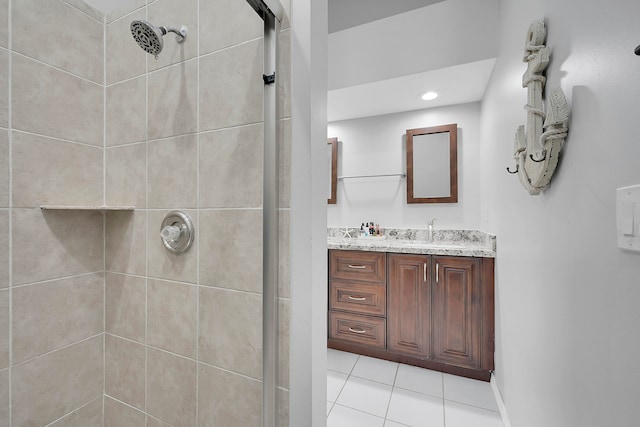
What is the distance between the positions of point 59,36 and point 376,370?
2543 millimetres

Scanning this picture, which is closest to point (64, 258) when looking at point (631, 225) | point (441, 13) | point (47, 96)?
point (47, 96)

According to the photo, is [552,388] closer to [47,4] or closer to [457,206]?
[457,206]

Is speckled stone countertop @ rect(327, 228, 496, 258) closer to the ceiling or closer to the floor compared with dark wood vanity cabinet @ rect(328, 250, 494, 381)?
closer to the ceiling

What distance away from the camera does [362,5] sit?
74.2 inches

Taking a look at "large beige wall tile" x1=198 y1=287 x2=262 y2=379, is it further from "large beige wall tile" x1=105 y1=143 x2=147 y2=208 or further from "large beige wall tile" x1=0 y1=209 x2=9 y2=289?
"large beige wall tile" x1=0 y1=209 x2=9 y2=289

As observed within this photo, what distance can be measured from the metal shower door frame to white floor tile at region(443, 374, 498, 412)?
1.58 m

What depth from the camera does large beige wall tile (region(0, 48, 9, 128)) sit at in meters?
0.84

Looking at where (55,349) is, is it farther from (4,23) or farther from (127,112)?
(4,23)

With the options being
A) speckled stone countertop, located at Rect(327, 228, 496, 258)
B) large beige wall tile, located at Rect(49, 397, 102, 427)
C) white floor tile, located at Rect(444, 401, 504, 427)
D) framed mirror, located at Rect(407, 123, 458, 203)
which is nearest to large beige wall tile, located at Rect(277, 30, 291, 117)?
large beige wall tile, located at Rect(49, 397, 102, 427)

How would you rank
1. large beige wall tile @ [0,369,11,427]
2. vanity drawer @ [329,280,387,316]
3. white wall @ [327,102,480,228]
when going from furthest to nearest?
white wall @ [327,102,480,228] < vanity drawer @ [329,280,387,316] < large beige wall tile @ [0,369,11,427]

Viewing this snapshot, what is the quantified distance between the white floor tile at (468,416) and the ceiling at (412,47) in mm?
2237

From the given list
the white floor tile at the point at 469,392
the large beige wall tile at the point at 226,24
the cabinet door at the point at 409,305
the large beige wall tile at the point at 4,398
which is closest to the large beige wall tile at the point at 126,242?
the large beige wall tile at the point at 4,398

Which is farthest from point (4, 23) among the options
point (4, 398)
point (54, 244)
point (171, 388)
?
point (171, 388)

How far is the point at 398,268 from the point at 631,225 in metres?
1.66
